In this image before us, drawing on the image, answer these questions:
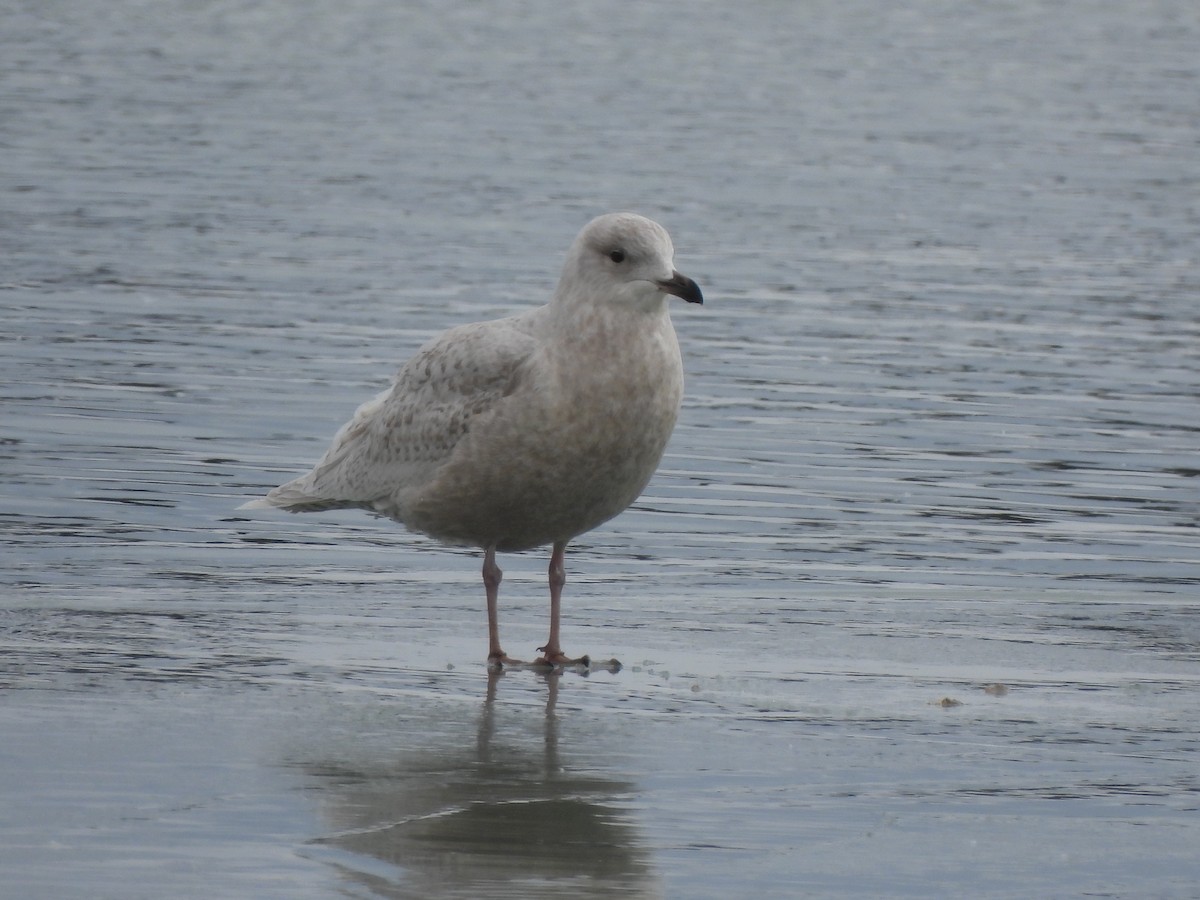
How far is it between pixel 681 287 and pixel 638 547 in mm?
2251

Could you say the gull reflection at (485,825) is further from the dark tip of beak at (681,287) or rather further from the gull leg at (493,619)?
the dark tip of beak at (681,287)

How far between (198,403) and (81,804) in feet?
22.2

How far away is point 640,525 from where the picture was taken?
33.6 feet

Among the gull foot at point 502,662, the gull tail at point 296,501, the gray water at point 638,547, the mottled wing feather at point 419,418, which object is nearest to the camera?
the gray water at point 638,547

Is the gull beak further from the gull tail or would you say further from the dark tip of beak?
the gull tail

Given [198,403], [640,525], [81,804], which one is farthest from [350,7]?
[81,804]

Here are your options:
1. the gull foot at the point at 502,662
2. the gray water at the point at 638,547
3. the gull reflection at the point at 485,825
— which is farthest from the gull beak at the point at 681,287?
the gull reflection at the point at 485,825

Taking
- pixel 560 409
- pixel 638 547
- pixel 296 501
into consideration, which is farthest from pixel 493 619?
pixel 638 547

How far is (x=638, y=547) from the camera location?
9805mm

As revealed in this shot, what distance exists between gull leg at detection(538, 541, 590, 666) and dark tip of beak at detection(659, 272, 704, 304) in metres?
1.06

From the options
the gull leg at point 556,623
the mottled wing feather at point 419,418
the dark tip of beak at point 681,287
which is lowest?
the gull leg at point 556,623

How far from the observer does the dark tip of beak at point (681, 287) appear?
7723 mm

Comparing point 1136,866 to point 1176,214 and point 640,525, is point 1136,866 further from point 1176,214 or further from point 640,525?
point 1176,214

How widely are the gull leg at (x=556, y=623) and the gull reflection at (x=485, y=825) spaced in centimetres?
85
